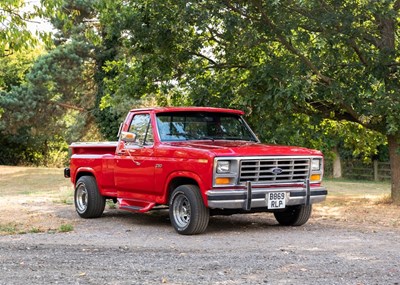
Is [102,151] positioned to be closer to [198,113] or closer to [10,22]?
[198,113]

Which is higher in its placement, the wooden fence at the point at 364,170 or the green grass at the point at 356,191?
the wooden fence at the point at 364,170

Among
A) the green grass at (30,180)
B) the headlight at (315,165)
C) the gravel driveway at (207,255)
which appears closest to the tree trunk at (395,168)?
the gravel driveway at (207,255)

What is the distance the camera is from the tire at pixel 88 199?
12891mm

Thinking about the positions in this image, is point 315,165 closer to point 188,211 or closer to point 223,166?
point 223,166

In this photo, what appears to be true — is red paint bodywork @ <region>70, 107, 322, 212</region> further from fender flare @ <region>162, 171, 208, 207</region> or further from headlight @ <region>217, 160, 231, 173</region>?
headlight @ <region>217, 160, 231, 173</region>

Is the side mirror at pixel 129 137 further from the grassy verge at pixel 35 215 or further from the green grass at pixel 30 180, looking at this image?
the green grass at pixel 30 180

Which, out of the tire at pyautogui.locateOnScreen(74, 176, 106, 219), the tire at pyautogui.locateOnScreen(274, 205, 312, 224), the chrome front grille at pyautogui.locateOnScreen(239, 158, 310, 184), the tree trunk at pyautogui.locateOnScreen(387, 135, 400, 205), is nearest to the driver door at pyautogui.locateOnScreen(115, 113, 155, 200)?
the tire at pyautogui.locateOnScreen(74, 176, 106, 219)

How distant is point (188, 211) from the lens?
1062 cm

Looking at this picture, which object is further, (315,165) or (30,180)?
(30,180)

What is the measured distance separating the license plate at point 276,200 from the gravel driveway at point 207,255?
46 centimetres

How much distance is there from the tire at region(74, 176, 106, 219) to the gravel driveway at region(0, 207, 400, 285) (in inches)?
24.7

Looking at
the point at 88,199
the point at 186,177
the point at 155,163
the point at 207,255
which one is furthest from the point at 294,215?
the point at 88,199

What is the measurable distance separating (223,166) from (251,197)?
2.06 feet

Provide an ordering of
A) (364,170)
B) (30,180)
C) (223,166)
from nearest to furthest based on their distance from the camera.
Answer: (223,166) → (30,180) → (364,170)
